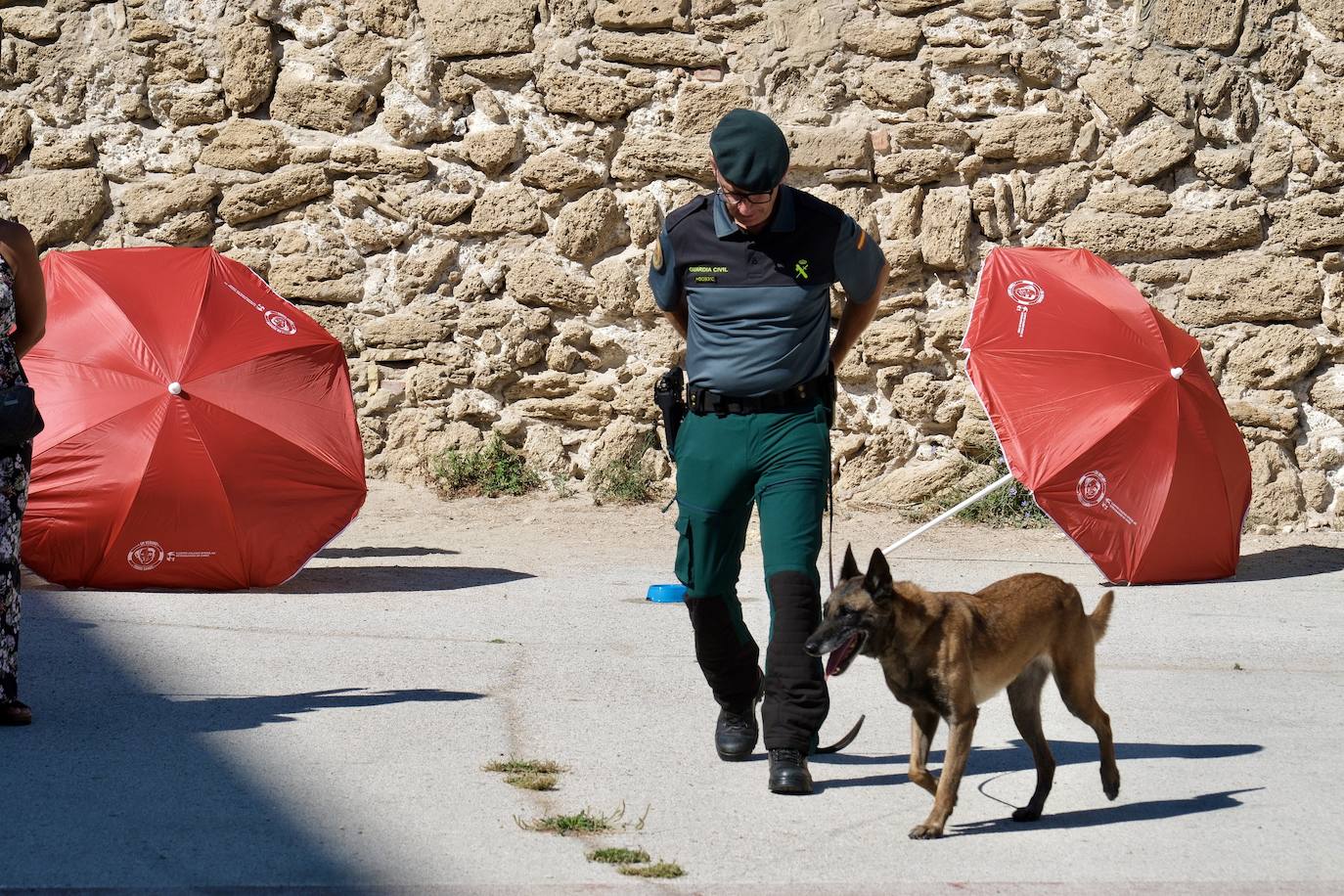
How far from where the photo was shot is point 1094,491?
7125 millimetres

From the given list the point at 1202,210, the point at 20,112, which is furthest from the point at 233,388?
the point at 1202,210

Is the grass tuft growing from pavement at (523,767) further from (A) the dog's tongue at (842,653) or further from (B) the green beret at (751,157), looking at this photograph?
(B) the green beret at (751,157)

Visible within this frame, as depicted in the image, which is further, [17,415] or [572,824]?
[17,415]

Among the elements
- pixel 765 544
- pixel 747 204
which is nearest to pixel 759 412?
pixel 765 544

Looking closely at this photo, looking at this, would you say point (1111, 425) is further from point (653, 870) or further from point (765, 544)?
point (653, 870)

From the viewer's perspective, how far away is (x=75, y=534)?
22.5ft

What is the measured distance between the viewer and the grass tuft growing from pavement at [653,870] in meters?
3.64

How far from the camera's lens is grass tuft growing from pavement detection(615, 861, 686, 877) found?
364 cm


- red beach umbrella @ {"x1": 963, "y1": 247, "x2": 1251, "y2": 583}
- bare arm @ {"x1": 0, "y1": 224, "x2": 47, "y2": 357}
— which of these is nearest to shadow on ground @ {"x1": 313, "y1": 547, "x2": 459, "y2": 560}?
red beach umbrella @ {"x1": 963, "y1": 247, "x2": 1251, "y2": 583}

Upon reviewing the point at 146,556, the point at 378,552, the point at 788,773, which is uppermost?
the point at 788,773

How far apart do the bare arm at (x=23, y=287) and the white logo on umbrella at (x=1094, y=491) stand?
4419mm

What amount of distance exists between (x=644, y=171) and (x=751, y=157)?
5374mm

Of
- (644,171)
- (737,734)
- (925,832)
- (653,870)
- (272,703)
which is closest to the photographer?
(653,870)

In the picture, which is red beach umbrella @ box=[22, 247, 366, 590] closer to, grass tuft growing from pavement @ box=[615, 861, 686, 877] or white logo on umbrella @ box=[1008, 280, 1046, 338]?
white logo on umbrella @ box=[1008, 280, 1046, 338]
